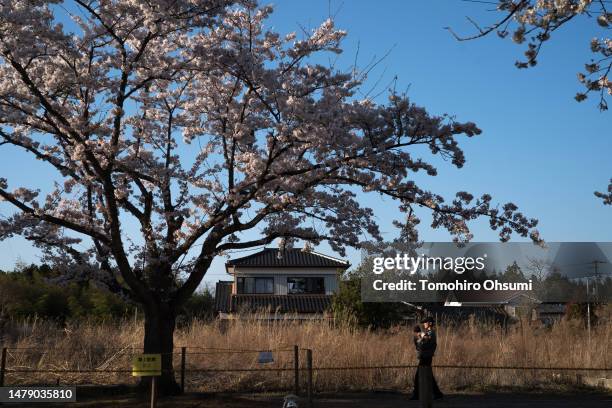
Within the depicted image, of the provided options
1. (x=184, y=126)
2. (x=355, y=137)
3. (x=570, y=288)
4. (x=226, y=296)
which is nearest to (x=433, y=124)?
(x=355, y=137)

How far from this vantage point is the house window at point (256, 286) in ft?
134

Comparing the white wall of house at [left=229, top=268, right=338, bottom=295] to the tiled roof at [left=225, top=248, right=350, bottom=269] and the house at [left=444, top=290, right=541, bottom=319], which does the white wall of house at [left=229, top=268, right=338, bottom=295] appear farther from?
the house at [left=444, top=290, right=541, bottom=319]

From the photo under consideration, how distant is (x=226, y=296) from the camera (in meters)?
44.1

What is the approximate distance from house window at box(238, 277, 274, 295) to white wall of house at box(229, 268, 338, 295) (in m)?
0.25

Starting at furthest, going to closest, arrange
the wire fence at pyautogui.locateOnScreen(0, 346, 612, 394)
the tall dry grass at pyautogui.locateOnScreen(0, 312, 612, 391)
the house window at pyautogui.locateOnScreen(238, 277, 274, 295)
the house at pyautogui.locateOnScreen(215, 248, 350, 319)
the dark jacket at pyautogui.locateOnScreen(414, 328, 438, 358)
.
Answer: the house window at pyautogui.locateOnScreen(238, 277, 274, 295), the house at pyautogui.locateOnScreen(215, 248, 350, 319), the tall dry grass at pyautogui.locateOnScreen(0, 312, 612, 391), the wire fence at pyautogui.locateOnScreen(0, 346, 612, 394), the dark jacket at pyautogui.locateOnScreen(414, 328, 438, 358)

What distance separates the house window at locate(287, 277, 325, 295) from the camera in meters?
41.3

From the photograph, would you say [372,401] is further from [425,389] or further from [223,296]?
[223,296]

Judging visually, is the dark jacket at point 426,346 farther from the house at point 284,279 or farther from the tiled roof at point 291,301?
the house at point 284,279

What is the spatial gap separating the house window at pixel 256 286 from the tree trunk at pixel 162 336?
27.8m

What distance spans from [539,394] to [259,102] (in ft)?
29.8

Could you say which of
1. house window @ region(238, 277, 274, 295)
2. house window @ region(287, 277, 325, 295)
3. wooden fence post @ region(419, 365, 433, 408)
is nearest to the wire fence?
wooden fence post @ region(419, 365, 433, 408)

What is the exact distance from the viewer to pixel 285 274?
1630 inches

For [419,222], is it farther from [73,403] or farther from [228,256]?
[73,403]

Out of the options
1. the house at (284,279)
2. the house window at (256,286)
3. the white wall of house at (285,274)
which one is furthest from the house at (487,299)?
the house window at (256,286)
